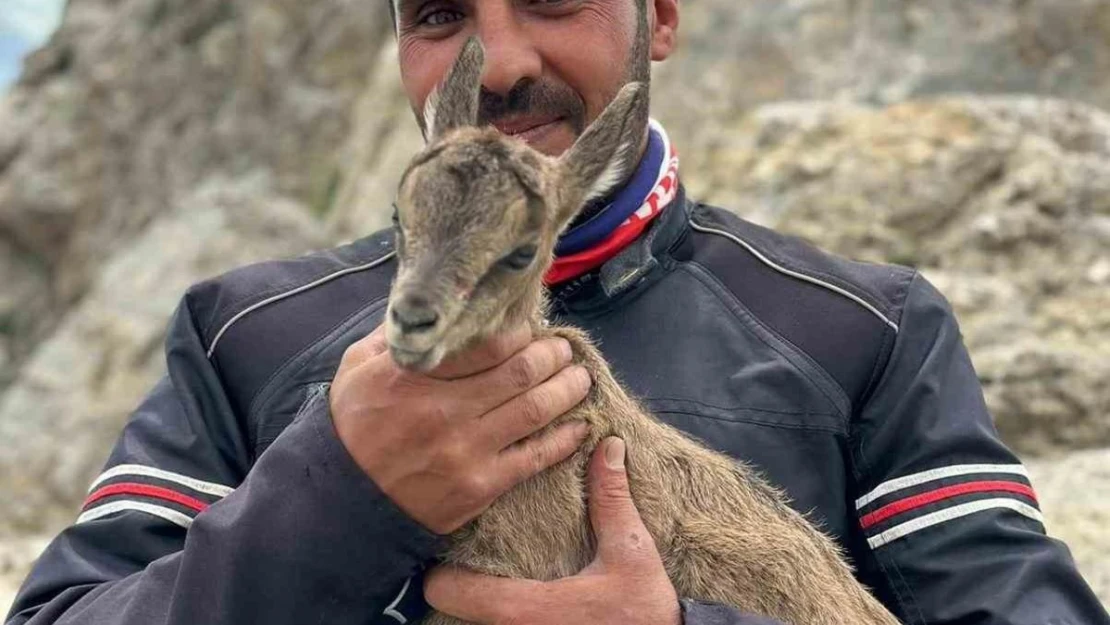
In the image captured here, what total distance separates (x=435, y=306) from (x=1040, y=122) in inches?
286

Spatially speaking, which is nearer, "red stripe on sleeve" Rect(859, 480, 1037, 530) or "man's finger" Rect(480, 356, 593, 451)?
"man's finger" Rect(480, 356, 593, 451)

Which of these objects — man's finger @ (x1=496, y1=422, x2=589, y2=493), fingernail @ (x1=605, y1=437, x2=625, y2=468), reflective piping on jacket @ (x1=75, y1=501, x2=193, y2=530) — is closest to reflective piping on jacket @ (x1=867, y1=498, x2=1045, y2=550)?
fingernail @ (x1=605, y1=437, x2=625, y2=468)

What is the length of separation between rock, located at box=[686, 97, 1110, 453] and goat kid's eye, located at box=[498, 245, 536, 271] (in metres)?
4.81

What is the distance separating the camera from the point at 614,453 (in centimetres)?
329

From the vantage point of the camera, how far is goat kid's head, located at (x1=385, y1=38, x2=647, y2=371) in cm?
267

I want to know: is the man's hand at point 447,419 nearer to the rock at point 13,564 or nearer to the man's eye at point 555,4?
the man's eye at point 555,4

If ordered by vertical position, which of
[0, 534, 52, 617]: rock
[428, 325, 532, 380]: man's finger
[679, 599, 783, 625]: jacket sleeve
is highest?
[428, 325, 532, 380]: man's finger

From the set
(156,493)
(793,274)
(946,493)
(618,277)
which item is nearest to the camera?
(946,493)

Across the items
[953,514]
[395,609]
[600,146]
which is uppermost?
[600,146]

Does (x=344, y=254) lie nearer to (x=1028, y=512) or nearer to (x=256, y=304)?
(x=256, y=304)

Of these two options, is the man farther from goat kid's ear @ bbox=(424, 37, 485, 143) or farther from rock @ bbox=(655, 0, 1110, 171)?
rock @ bbox=(655, 0, 1110, 171)

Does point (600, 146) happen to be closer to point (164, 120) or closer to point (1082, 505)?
point (1082, 505)

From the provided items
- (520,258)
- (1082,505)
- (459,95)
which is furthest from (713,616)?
(1082,505)

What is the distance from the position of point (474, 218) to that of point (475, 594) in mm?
1011
